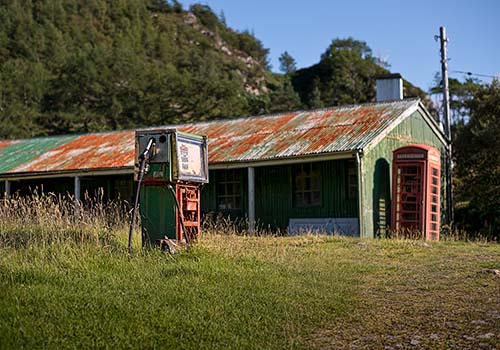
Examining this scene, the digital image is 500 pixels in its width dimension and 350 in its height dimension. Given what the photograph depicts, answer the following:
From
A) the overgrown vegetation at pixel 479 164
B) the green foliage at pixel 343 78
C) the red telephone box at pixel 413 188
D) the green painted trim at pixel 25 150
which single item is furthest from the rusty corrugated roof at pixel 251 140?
the green foliage at pixel 343 78

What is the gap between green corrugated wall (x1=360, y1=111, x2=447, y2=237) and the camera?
16.3 metres

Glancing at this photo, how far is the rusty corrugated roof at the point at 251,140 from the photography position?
17.0 metres

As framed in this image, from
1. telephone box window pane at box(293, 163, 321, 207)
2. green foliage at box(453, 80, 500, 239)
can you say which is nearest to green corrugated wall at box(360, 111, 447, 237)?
telephone box window pane at box(293, 163, 321, 207)

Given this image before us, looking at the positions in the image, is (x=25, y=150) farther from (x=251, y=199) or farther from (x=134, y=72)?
(x=134, y=72)

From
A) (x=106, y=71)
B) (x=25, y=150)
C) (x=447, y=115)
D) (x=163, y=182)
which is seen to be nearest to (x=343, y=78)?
(x=106, y=71)

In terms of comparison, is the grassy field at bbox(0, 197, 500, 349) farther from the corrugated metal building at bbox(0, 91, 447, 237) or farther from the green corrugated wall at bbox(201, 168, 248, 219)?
the green corrugated wall at bbox(201, 168, 248, 219)

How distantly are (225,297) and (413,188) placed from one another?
10.6 m

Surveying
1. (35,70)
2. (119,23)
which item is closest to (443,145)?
(35,70)

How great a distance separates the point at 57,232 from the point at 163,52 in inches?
3074

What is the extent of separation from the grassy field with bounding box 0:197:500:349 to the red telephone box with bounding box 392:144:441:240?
5697mm

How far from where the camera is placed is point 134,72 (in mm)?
53469

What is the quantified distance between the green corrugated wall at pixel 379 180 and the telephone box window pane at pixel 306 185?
1.44 metres

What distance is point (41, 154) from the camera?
22.8m

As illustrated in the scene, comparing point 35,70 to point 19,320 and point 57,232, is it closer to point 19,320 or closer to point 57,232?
point 57,232
